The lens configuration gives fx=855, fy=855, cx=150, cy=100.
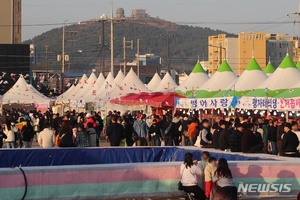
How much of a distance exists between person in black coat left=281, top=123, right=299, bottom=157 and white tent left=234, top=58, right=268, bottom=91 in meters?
16.5

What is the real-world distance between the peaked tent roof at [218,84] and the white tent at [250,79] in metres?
1.00

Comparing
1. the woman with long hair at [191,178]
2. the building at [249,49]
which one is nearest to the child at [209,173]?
the woman with long hair at [191,178]

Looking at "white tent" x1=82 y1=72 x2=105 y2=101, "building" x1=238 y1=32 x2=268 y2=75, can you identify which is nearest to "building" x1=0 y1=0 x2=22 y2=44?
"building" x1=238 y1=32 x2=268 y2=75

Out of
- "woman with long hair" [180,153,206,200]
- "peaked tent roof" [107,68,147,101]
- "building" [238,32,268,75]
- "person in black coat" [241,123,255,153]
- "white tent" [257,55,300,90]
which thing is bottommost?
"woman with long hair" [180,153,206,200]

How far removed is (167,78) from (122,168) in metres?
43.6

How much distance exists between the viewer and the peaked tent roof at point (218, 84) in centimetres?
4128

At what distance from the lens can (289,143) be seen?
70.7 feet

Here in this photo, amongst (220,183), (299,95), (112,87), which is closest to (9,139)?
(299,95)

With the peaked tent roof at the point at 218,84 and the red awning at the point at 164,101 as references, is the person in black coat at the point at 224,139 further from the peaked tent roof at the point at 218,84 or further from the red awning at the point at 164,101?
the red awning at the point at 164,101

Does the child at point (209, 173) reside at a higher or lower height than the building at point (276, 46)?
lower

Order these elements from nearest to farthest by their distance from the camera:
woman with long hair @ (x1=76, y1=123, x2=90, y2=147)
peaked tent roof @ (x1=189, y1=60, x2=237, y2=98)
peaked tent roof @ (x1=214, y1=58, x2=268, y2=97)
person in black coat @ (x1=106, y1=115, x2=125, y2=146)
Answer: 1. woman with long hair @ (x1=76, y1=123, x2=90, y2=147)
2. person in black coat @ (x1=106, y1=115, x2=125, y2=146)
3. peaked tent roof @ (x1=214, y1=58, x2=268, y2=97)
4. peaked tent roof @ (x1=189, y1=60, x2=237, y2=98)

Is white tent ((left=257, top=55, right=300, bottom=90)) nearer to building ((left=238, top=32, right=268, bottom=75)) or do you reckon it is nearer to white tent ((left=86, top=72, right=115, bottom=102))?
white tent ((left=86, top=72, right=115, bottom=102))

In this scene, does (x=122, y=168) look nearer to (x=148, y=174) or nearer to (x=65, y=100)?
(x=148, y=174)

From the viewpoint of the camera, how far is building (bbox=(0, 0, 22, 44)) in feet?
371
